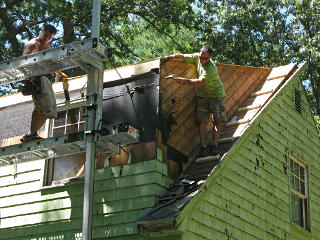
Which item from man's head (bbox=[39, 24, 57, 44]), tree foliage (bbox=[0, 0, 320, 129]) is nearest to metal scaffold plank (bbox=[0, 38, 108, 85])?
man's head (bbox=[39, 24, 57, 44])

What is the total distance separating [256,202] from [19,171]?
14.3ft

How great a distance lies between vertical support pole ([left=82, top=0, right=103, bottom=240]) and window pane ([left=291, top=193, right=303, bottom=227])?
529cm

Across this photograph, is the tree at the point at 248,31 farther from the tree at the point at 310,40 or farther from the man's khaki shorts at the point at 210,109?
the man's khaki shorts at the point at 210,109

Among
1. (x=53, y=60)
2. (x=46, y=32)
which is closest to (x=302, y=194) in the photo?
(x=53, y=60)

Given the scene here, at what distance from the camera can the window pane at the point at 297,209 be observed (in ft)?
37.1

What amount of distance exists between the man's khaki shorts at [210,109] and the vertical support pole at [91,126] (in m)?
2.11

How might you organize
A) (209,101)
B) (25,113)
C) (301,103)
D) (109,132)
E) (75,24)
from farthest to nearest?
(75,24), (301,103), (25,113), (209,101), (109,132)

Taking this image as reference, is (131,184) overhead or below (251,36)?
below

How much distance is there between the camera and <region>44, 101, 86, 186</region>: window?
9.55 meters

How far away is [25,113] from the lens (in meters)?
10.7

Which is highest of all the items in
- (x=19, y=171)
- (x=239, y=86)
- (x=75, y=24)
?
(x=75, y=24)

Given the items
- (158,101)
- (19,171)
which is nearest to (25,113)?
(19,171)

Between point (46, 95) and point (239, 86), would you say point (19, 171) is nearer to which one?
point (46, 95)

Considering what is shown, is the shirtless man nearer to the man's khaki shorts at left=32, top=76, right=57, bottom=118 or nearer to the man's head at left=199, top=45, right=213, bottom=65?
the man's khaki shorts at left=32, top=76, right=57, bottom=118
